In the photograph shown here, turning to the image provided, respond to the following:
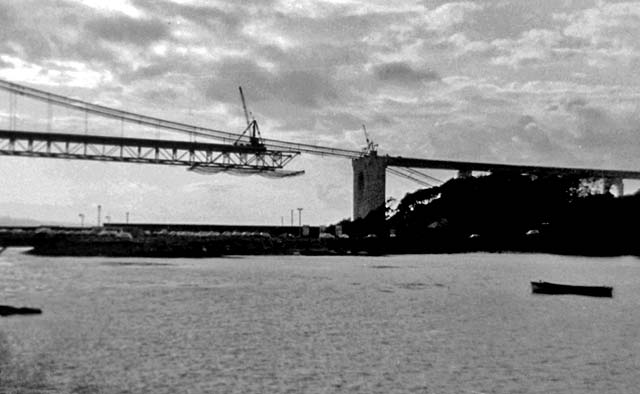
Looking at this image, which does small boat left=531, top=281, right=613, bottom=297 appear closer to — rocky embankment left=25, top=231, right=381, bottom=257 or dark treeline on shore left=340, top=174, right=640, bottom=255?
rocky embankment left=25, top=231, right=381, bottom=257

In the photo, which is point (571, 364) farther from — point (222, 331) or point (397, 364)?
point (222, 331)

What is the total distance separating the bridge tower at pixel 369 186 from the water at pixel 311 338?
293 feet

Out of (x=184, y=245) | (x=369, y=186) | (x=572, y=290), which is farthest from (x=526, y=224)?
(x=572, y=290)

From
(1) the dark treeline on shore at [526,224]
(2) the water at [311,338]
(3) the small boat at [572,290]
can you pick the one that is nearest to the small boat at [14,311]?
(2) the water at [311,338]

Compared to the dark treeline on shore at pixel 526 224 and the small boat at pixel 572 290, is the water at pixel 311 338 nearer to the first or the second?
the small boat at pixel 572 290

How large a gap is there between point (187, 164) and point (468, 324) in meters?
109

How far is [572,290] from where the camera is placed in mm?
73750

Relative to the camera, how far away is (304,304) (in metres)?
63.1

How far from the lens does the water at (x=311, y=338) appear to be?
1323 inches

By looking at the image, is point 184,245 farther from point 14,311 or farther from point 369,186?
point 14,311

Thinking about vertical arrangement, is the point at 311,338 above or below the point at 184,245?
below

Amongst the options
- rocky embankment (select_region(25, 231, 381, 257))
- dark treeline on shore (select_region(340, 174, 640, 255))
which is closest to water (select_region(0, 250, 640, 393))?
rocky embankment (select_region(25, 231, 381, 257))

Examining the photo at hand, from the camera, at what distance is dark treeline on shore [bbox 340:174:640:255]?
547 ft

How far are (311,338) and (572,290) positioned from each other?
119 ft
